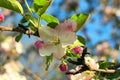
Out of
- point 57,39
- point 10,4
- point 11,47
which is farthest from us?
point 11,47

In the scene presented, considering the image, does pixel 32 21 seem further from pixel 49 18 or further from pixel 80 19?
pixel 80 19

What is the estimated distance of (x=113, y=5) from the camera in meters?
6.96

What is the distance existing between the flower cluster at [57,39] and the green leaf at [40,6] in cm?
6

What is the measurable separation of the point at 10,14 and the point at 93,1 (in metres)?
1.34

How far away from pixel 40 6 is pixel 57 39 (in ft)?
0.53

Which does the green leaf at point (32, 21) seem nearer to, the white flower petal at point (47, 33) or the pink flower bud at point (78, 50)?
the white flower petal at point (47, 33)

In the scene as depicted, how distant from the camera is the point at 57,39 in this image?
1488mm

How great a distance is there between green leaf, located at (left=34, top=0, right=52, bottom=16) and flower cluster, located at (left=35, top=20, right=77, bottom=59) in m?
0.06

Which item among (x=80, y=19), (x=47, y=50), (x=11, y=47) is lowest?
(x=11, y=47)

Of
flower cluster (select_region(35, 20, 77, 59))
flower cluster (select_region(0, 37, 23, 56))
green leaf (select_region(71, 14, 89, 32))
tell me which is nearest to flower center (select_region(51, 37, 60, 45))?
flower cluster (select_region(35, 20, 77, 59))

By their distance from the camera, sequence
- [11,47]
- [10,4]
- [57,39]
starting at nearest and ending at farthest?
[10,4] → [57,39] → [11,47]

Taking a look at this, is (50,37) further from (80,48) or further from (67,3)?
(67,3)

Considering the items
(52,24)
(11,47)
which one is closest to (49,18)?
(52,24)

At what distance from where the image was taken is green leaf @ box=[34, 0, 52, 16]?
136 cm
